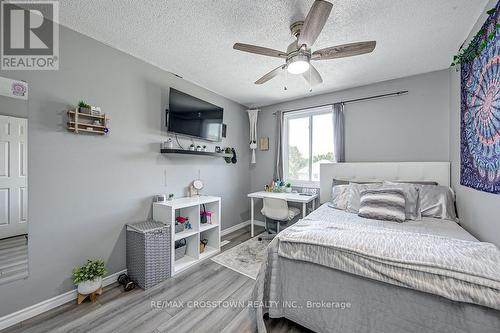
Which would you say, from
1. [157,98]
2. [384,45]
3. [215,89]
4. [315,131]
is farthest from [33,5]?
[315,131]

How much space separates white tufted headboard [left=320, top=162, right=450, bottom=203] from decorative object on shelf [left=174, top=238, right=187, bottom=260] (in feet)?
7.58

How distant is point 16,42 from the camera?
5.43 feet

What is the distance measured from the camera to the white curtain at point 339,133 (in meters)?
3.31

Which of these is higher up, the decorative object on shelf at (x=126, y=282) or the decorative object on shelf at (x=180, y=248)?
the decorative object on shelf at (x=180, y=248)

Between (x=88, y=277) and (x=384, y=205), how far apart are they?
122 inches

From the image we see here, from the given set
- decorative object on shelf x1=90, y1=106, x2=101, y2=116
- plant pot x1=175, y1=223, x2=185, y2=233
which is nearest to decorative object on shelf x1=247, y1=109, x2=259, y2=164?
plant pot x1=175, y1=223, x2=185, y2=233

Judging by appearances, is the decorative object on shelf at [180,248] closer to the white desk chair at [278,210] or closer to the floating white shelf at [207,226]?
the floating white shelf at [207,226]

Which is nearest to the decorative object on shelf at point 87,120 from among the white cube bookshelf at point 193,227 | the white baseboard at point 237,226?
the white cube bookshelf at point 193,227

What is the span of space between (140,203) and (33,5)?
203 cm

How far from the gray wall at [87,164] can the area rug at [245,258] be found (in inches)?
47.3

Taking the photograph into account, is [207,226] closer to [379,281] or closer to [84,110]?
Answer: [84,110]

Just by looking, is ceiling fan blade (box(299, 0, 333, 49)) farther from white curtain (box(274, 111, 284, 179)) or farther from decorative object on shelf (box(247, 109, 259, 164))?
decorative object on shelf (box(247, 109, 259, 164))

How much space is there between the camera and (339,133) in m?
3.32

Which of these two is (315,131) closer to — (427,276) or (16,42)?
(427,276)
